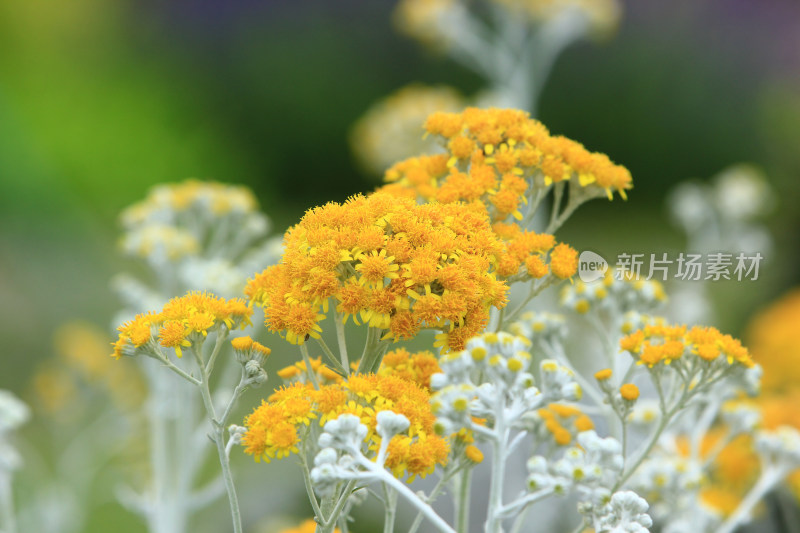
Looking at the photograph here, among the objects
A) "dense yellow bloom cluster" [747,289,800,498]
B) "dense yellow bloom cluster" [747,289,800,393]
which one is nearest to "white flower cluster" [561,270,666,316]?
"dense yellow bloom cluster" [747,289,800,498]

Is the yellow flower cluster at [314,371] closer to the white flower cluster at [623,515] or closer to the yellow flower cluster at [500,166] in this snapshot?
the yellow flower cluster at [500,166]

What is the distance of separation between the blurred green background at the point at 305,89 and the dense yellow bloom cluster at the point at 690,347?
7269 millimetres

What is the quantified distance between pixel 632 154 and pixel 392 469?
332 inches

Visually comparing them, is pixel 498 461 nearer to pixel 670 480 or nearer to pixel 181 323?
pixel 181 323

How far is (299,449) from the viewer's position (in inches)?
45.8

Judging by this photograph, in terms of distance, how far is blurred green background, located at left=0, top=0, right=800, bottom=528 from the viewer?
29.3 feet

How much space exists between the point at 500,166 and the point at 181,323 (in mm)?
572

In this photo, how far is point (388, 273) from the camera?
114 cm

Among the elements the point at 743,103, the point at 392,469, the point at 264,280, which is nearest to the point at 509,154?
the point at 264,280

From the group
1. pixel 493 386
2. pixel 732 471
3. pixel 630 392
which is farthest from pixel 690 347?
pixel 732 471

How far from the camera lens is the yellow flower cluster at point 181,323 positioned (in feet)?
3.92

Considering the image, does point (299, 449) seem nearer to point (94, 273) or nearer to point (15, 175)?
point (94, 273)

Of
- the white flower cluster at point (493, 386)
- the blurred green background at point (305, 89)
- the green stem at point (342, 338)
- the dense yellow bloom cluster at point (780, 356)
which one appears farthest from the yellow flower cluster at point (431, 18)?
the blurred green background at point (305, 89)

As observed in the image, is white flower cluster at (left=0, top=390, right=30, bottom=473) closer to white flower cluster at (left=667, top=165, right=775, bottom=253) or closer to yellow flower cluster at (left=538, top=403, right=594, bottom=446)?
yellow flower cluster at (left=538, top=403, right=594, bottom=446)
